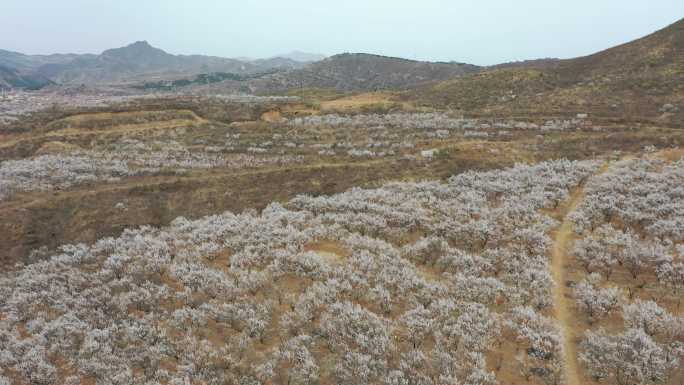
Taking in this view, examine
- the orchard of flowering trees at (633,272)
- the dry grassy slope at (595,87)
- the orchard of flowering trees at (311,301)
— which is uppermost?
the dry grassy slope at (595,87)

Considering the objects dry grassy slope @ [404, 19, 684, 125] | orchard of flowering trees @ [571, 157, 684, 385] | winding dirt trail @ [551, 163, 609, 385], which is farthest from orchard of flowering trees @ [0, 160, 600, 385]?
dry grassy slope @ [404, 19, 684, 125]

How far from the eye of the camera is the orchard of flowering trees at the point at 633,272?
11.6m

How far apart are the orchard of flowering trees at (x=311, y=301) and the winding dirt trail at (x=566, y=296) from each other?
363 millimetres

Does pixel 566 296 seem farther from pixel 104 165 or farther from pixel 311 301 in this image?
pixel 104 165

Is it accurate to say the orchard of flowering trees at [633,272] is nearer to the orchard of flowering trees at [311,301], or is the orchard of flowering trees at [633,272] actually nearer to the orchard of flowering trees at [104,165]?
the orchard of flowering trees at [311,301]

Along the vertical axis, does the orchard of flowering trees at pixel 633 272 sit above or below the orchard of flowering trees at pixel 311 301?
above

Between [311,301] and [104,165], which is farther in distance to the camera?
[104,165]

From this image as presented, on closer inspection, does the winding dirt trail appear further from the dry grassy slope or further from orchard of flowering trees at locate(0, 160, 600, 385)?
the dry grassy slope

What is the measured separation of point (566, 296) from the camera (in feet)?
49.4

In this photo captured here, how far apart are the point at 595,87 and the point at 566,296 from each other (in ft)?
179

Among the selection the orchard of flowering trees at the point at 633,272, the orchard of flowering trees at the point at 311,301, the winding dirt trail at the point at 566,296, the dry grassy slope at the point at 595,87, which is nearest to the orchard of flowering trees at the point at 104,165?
the orchard of flowering trees at the point at 311,301

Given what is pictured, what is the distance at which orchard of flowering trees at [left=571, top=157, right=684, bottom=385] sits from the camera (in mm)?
11648

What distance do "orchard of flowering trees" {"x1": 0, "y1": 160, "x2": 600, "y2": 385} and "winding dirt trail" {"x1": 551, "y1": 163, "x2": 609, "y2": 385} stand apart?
1.19 feet

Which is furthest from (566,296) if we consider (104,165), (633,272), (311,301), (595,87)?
(595,87)
